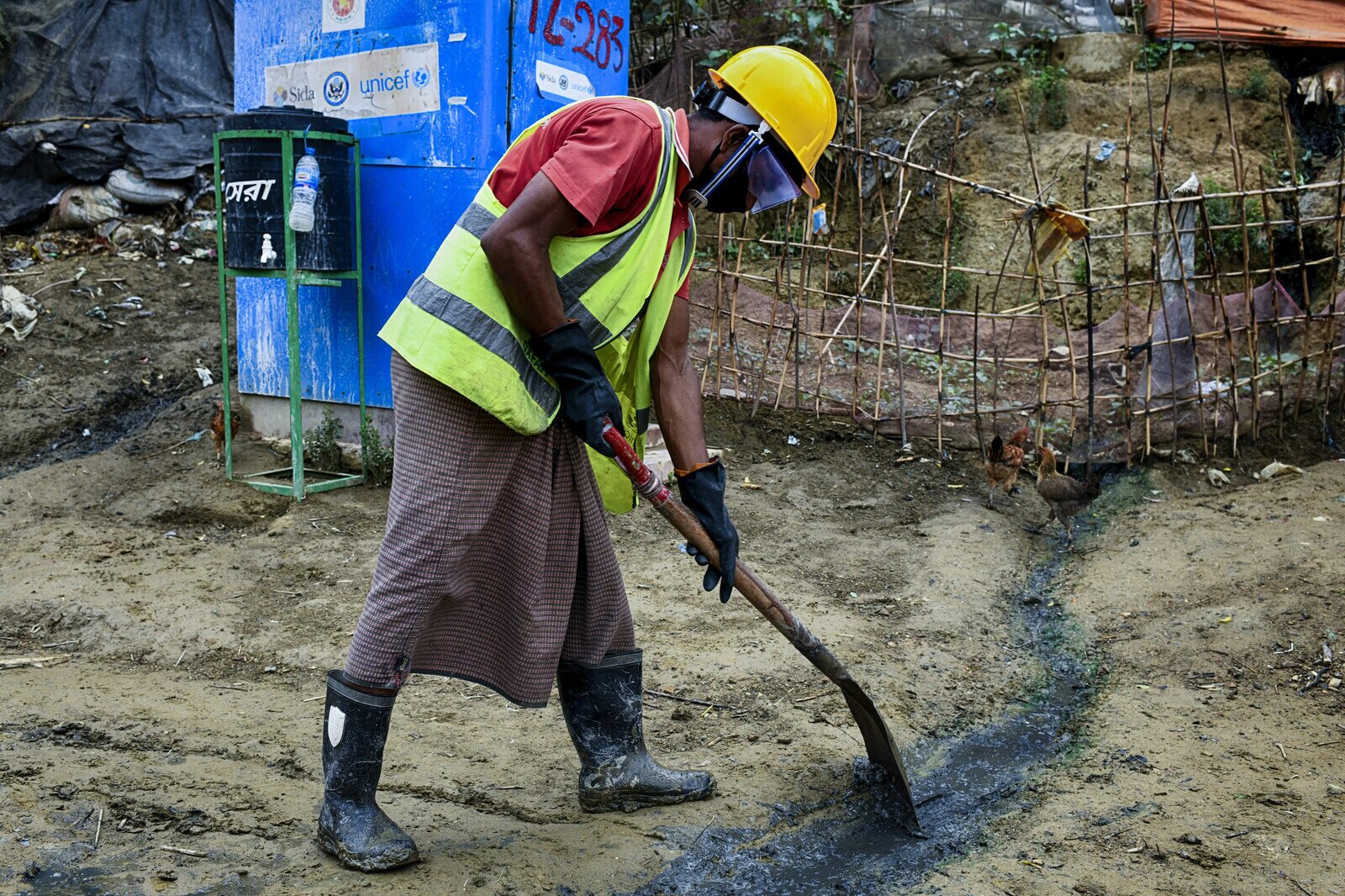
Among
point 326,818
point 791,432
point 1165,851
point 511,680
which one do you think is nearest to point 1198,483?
point 791,432

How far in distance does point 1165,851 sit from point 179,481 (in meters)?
4.31

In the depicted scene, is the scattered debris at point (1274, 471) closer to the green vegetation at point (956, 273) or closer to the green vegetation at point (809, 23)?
the green vegetation at point (956, 273)

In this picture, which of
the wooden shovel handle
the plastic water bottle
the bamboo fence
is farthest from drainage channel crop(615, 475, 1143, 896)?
the plastic water bottle

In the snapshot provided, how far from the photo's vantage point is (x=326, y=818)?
2158mm

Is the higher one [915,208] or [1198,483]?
[915,208]

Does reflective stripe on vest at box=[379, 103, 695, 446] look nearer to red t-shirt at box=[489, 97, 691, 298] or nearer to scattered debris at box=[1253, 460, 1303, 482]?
red t-shirt at box=[489, 97, 691, 298]

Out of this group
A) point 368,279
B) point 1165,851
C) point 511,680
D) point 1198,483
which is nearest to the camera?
point 511,680

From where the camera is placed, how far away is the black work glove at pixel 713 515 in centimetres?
232

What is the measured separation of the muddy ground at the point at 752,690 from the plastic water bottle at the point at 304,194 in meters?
1.20

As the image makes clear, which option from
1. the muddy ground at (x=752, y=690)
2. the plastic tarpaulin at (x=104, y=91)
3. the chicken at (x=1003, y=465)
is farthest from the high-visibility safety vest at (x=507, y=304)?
the plastic tarpaulin at (x=104, y=91)

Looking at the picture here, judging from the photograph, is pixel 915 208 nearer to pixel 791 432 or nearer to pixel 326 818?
pixel 791 432

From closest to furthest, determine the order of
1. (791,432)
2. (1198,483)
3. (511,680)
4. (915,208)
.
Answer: (511,680) → (1198,483) → (791,432) → (915,208)

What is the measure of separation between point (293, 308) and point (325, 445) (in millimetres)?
793

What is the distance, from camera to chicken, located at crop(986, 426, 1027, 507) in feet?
17.2
